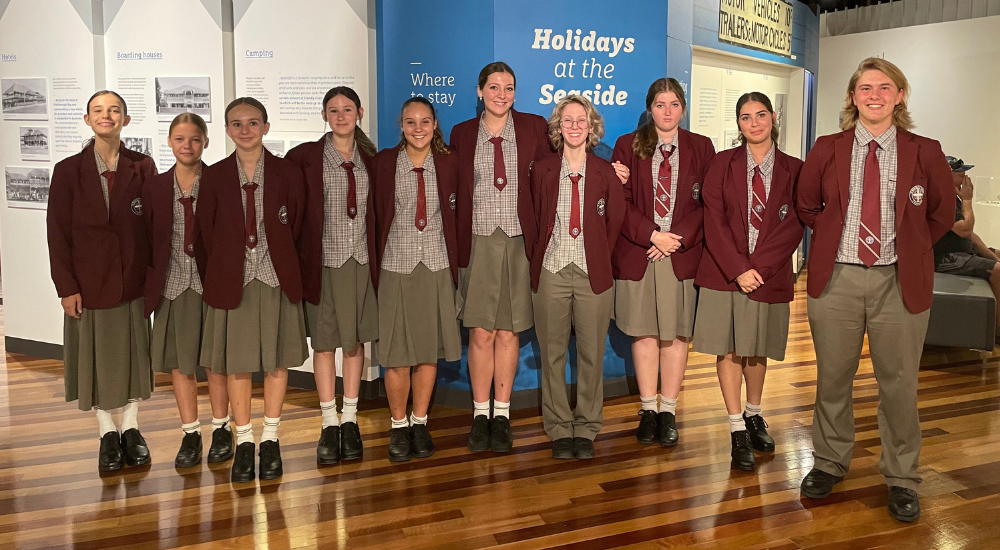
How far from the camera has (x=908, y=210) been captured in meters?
3.20

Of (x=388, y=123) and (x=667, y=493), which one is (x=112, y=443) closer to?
(x=388, y=123)

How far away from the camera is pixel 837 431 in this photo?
3535 millimetres

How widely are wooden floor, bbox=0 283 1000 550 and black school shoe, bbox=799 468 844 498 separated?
0.07 meters

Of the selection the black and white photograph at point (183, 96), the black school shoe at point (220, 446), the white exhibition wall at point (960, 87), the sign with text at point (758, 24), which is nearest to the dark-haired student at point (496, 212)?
the black school shoe at point (220, 446)

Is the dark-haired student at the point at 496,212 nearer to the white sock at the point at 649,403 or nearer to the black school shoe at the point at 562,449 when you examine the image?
the black school shoe at the point at 562,449

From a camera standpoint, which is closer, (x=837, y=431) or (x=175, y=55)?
(x=837, y=431)

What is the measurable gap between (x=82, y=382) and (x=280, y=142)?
78.3 inches

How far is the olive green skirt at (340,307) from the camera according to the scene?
12.7 ft

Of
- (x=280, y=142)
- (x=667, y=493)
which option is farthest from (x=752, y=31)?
(x=667, y=493)

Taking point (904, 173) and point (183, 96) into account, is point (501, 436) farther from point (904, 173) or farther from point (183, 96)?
point (183, 96)

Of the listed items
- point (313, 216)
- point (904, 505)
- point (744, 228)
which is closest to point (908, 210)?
point (744, 228)

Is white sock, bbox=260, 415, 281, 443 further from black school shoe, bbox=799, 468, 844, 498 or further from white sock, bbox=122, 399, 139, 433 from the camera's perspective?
black school shoe, bbox=799, 468, 844, 498

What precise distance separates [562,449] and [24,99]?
15.4ft

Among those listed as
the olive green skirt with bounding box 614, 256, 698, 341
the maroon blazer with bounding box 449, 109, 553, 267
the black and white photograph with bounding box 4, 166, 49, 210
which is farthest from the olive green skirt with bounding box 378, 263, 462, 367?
the black and white photograph with bounding box 4, 166, 49, 210
